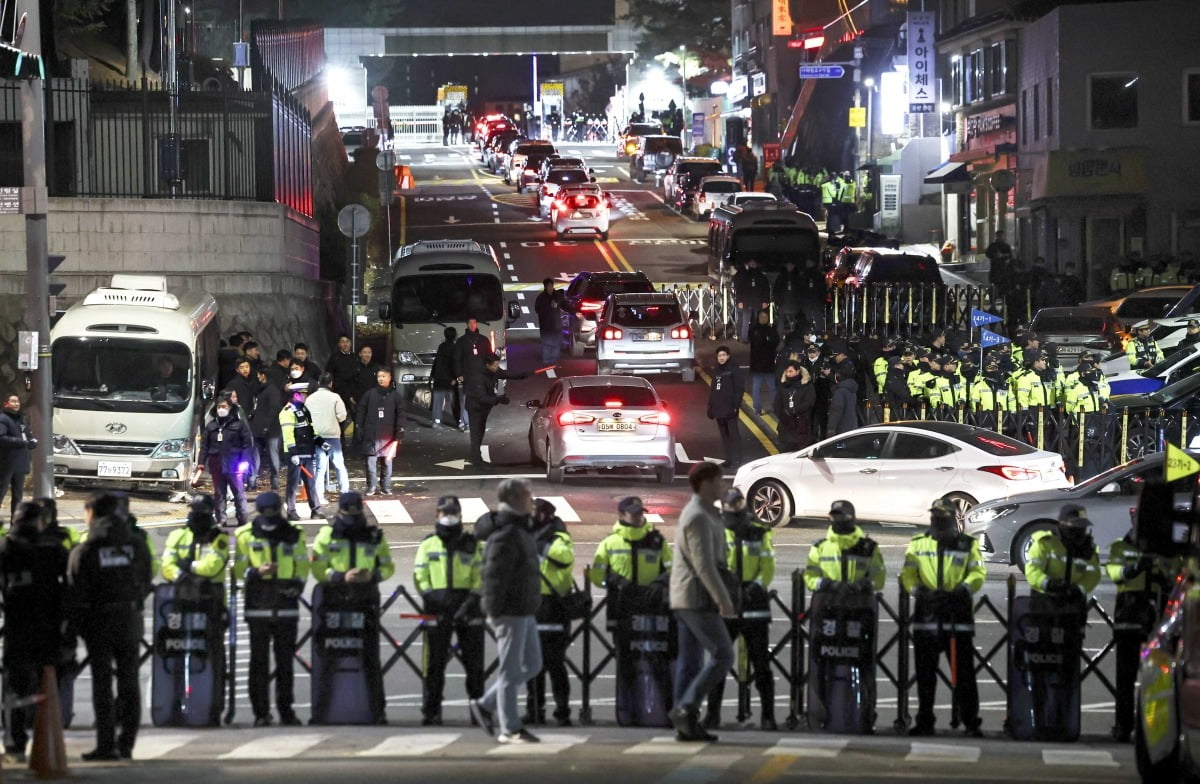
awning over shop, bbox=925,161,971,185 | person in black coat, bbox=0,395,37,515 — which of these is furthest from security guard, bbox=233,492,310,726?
awning over shop, bbox=925,161,971,185

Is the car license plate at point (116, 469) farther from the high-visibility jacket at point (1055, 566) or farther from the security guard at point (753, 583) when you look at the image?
the high-visibility jacket at point (1055, 566)

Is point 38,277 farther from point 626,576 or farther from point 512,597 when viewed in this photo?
point 512,597

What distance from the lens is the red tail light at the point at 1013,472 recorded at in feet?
70.6

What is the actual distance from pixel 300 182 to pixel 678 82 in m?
83.2

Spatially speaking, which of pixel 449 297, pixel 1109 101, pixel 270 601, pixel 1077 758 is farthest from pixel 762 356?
pixel 1109 101

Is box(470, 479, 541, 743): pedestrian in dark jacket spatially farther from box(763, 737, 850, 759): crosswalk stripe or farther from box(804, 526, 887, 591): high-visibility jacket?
box(804, 526, 887, 591): high-visibility jacket

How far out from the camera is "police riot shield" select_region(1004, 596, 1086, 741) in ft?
41.8

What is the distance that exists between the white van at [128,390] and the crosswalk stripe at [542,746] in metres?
12.4

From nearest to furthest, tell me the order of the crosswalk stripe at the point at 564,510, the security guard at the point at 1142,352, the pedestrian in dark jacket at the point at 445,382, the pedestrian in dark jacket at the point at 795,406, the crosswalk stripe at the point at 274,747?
1. the crosswalk stripe at the point at 274,747
2. the crosswalk stripe at the point at 564,510
3. the pedestrian in dark jacket at the point at 795,406
4. the pedestrian in dark jacket at the point at 445,382
5. the security guard at the point at 1142,352

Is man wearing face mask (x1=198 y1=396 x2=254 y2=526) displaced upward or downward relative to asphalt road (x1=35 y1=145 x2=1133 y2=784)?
upward

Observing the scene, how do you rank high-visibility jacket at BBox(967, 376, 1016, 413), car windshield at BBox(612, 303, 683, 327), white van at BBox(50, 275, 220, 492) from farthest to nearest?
car windshield at BBox(612, 303, 683, 327) < high-visibility jacket at BBox(967, 376, 1016, 413) < white van at BBox(50, 275, 220, 492)

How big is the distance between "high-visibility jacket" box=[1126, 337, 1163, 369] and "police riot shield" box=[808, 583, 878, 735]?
17072mm

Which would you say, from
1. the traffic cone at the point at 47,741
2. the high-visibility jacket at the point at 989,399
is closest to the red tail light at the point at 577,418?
the high-visibility jacket at the point at 989,399

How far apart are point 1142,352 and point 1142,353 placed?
0.02 meters
